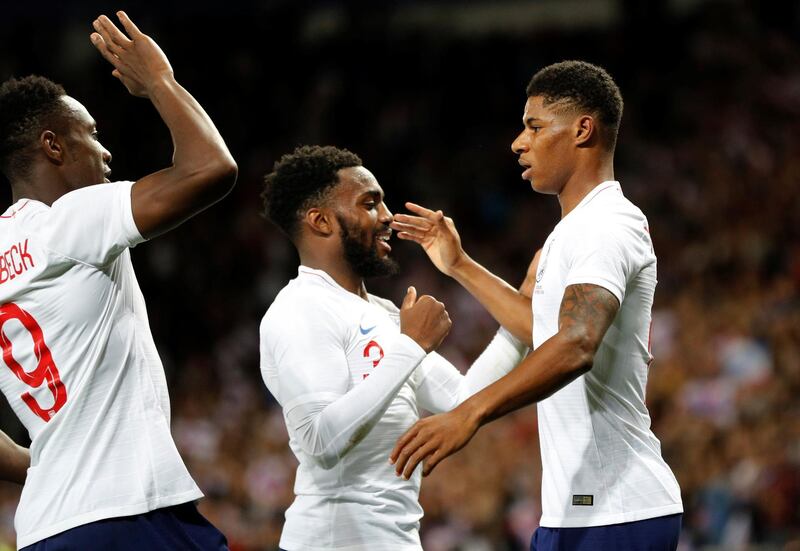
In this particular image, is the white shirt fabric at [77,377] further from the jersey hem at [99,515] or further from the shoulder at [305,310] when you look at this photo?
the shoulder at [305,310]

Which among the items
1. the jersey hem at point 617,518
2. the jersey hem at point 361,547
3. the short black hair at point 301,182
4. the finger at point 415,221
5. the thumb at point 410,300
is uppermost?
the short black hair at point 301,182

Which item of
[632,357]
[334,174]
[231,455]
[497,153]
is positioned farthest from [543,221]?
[632,357]

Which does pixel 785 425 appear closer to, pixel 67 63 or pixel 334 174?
pixel 334 174

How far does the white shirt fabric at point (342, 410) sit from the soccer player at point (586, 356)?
552 millimetres

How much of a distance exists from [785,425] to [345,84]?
801 centimetres

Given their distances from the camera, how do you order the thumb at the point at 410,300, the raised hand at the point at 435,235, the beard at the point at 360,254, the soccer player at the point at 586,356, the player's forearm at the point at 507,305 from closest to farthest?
1. the soccer player at the point at 586,356
2. the thumb at the point at 410,300
3. the player's forearm at the point at 507,305
4. the beard at the point at 360,254
5. the raised hand at the point at 435,235

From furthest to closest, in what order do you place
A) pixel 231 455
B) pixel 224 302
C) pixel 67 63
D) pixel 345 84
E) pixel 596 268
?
pixel 67 63
pixel 345 84
pixel 224 302
pixel 231 455
pixel 596 268

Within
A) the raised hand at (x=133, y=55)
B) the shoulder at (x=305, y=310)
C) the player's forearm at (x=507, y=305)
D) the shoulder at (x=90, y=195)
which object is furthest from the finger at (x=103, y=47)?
the player's forearm at (x=507, y=305)

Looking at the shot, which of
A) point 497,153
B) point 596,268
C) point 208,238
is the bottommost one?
point 596,268

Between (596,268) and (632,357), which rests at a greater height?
(596,268)

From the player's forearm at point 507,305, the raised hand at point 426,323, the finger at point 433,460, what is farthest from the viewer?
the player's forearm at point 507,305

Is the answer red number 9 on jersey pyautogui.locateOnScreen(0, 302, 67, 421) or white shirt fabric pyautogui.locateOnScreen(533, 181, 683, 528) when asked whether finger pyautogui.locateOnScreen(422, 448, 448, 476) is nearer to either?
white shirt fabric pyautogui.locateOnScreen(533, 181, 683, 528)

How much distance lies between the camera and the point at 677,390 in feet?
28.8

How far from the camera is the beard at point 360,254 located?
427 cm
